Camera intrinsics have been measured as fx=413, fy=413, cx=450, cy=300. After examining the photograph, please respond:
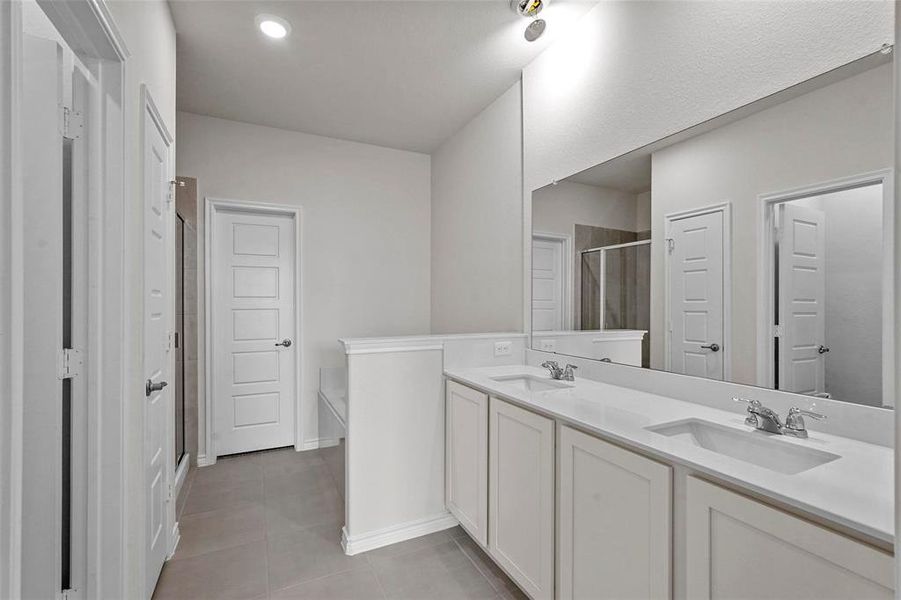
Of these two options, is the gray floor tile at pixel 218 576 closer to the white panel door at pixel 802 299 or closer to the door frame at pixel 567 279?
the door frame at pixel 567 279

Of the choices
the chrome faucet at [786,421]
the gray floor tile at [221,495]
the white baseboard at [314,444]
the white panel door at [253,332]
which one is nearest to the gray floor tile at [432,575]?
the gray floor tile at [221,495]

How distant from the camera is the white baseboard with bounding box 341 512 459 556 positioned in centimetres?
214

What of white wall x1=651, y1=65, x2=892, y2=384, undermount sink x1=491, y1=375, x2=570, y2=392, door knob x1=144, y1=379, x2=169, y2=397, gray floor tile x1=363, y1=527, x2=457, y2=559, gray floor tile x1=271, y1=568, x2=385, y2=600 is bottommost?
gray floor tile x1=363, y1=527, x2=457, y2=559

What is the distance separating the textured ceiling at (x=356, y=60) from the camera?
209cm

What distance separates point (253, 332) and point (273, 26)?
2.27 metres

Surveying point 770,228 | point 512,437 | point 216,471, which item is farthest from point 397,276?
point 770,228

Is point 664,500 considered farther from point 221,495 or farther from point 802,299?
point 221,495

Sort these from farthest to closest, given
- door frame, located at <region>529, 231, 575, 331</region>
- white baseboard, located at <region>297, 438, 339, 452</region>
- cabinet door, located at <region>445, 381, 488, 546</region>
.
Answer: white baseboard, located at <region>297, 438, 339, 452</region>, door frame, located at <region>529, 231, 575, 331</region>, cabinet door, located at <region>445, 381, 488, 546</region>

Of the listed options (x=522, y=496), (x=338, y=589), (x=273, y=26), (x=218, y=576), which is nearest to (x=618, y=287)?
(x=522, y=496)

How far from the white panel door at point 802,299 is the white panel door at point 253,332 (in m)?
3.27

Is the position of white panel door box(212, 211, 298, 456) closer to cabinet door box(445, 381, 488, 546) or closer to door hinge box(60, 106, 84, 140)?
cabinet door box(445, 381, 488, 546)

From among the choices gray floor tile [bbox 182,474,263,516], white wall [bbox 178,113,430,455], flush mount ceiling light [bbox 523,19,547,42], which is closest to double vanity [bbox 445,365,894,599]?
gray floor tile [bbox 182,474,263,516]

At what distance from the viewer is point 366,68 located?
257 centimetres

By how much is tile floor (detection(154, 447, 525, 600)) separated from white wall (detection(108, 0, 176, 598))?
481 millimetres
